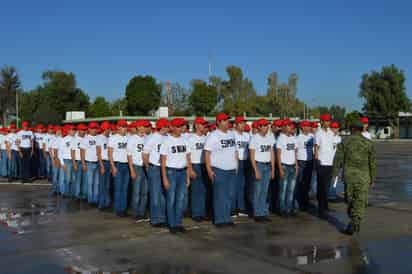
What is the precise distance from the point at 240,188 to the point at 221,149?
194cm

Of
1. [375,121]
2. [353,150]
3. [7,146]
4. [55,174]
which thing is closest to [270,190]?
[353,150]

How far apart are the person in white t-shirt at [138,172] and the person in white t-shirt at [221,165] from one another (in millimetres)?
1723

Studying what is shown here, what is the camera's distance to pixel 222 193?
27.9ft

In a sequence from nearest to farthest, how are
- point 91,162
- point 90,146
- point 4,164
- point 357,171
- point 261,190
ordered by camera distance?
point 357,171
point 261,190
point 90,146
point 91,162
point 4,164

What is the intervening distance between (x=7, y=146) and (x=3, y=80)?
237 feet

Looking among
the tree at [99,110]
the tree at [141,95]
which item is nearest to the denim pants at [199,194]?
the tree at [141,95]

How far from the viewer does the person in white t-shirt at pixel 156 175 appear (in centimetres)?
859

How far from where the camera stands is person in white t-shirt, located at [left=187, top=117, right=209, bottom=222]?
911 cm

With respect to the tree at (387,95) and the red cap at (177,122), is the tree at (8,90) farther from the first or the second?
the red cap at (177,122)

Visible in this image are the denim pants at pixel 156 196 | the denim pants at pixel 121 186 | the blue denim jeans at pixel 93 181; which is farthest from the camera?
the blue denim jeans at pixel 93 181

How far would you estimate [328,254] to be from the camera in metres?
6.59

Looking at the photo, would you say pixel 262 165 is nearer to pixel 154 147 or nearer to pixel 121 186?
pixel 154 147

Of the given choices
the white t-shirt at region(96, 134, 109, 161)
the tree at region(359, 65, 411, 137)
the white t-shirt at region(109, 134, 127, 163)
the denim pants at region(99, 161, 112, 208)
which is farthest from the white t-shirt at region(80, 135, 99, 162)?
the tree at region(359, 65, 411, 137)

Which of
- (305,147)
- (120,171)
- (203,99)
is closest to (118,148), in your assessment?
(120,171)
